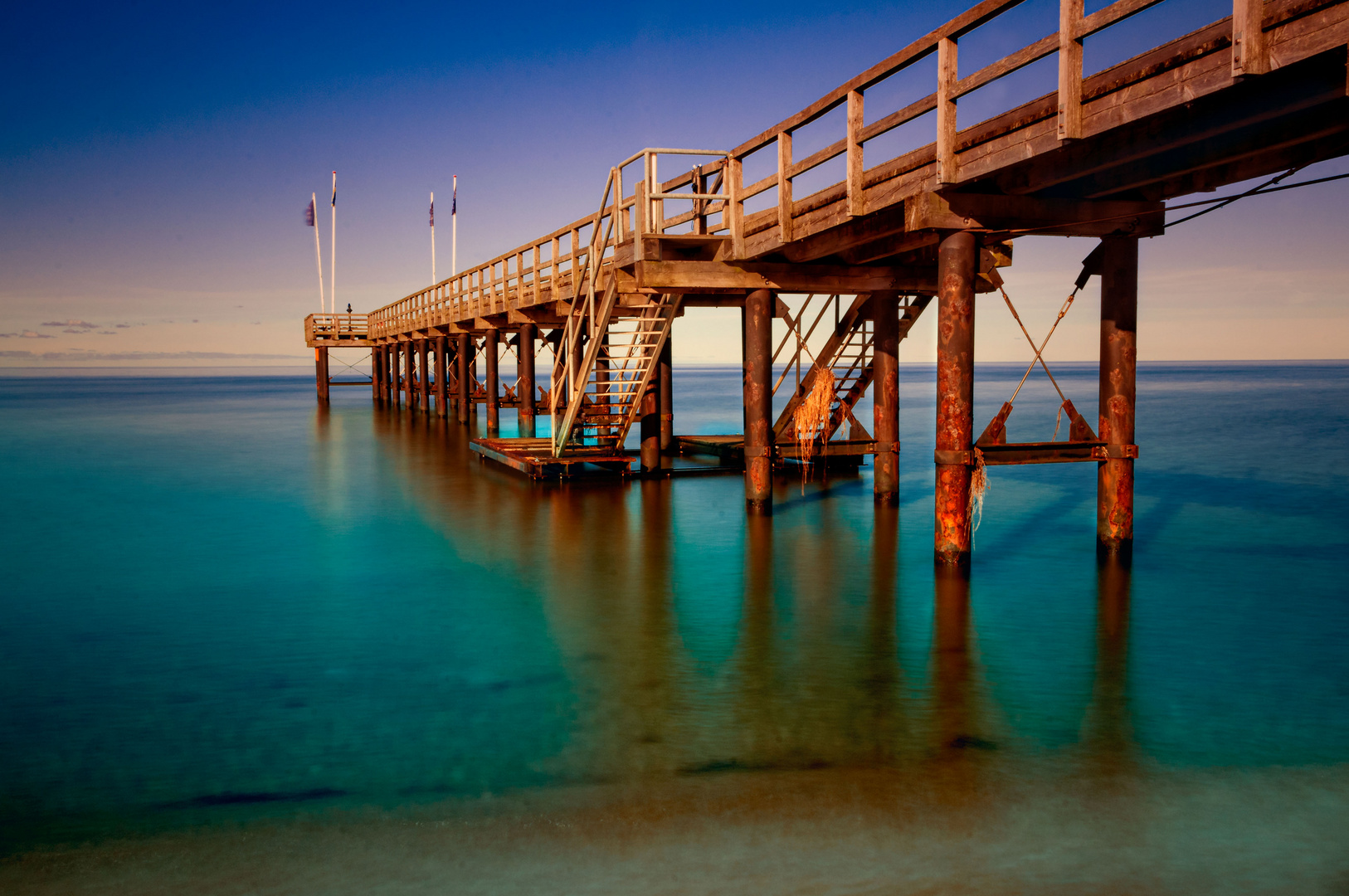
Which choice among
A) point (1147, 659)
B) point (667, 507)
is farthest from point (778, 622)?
point (667, 507)

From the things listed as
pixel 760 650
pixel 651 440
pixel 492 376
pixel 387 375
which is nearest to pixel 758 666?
pixel 760 650

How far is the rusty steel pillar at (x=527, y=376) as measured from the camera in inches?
1016

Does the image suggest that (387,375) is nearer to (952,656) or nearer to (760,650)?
(760,650)

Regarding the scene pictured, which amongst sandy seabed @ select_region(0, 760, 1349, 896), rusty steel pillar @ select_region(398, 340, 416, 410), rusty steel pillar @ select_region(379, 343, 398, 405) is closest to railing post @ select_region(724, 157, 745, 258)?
sandy seabed @ select_region(0, 760, 1349, 896)

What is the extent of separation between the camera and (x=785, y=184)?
1102 centimetres

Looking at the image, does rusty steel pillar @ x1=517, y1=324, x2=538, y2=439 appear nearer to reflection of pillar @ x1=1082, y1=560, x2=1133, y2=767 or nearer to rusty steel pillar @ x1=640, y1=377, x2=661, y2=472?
rusty steel pillar @ x1=640, y1=377, x2=661, y2=472

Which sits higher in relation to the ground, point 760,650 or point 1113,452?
point 1113,452

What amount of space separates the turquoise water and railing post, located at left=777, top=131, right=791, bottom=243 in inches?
Answer: 144

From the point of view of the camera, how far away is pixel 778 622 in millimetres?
8617

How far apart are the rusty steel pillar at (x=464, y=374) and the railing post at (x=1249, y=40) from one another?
91.9 feet

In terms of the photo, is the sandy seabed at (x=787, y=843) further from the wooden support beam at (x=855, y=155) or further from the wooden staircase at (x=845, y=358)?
the wooden staircase at (x=845, y=358)

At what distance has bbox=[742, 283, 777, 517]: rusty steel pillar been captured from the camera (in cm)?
1330

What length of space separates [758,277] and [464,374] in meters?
21.2

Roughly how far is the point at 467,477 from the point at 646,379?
15.5 feet
